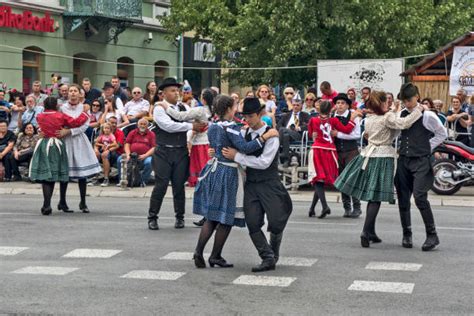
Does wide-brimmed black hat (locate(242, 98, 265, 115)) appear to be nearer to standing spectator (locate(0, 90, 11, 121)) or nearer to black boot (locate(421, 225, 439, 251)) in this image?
black boot (locate(421, 225, 439, 251))

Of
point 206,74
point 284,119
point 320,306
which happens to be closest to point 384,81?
point 284,119

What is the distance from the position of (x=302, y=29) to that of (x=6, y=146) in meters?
13.8

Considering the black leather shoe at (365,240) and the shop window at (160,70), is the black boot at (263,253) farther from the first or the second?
the shop window at (160,70)

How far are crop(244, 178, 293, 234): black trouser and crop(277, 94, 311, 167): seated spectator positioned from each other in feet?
30.7

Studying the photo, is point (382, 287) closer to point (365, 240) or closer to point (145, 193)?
point (365, 240)

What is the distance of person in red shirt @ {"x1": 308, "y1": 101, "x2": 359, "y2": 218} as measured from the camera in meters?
15.2

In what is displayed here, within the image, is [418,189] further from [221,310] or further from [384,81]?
[384,81]

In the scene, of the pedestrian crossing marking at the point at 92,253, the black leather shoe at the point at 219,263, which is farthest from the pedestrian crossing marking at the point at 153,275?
the pedestrian crossing marking at the point at 92,253

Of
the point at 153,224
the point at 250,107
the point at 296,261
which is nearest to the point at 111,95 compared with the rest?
the point at 153,224

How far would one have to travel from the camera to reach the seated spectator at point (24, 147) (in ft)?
69.8

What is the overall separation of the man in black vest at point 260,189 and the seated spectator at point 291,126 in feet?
30.6

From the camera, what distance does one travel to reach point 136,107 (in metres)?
22.0

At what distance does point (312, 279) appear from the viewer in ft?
32.6

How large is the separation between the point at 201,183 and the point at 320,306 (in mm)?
2453
